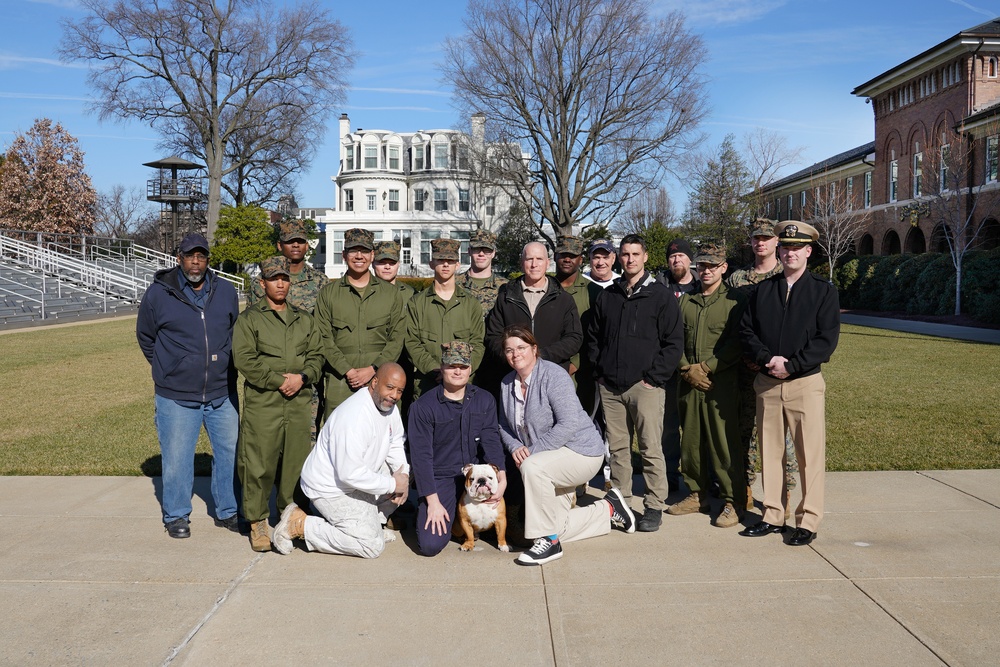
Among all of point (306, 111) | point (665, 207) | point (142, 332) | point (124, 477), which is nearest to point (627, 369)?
point (142, 332)

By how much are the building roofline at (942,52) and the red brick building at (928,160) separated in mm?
43

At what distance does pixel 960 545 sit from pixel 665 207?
6166 cm

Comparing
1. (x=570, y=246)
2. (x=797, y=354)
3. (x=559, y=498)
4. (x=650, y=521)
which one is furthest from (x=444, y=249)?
(x=797, y=354)

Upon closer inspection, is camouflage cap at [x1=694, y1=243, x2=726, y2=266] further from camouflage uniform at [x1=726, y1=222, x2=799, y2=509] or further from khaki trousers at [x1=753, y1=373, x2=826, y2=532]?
khaki trousers at [x1=753, y1=373, x2=826, y2=532]

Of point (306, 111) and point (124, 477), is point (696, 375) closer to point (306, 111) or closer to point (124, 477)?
point (124, 477)

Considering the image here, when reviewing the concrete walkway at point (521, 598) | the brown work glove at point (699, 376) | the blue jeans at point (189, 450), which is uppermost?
the brown work glove at point (699, 376)

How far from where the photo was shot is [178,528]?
538cm

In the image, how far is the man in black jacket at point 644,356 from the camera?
5.55 m

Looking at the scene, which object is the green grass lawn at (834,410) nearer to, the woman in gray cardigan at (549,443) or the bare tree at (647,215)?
the woman in gray cardigan at (549,443)

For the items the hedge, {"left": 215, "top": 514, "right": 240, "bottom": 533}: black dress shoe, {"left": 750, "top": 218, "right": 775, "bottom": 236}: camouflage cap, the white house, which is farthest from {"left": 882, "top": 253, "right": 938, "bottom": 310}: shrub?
{"left": 215, "top": 514, "right": 240, "bottom": 533}: black dress shoe

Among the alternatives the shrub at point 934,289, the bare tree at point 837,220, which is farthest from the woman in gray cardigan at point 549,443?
the bare tree at point 837,220

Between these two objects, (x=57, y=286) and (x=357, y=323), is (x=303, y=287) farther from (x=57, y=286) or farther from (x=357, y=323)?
(x=57, y=286)

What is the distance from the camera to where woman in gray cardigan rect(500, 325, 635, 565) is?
5.05 m

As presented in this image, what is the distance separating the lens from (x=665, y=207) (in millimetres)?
64688
